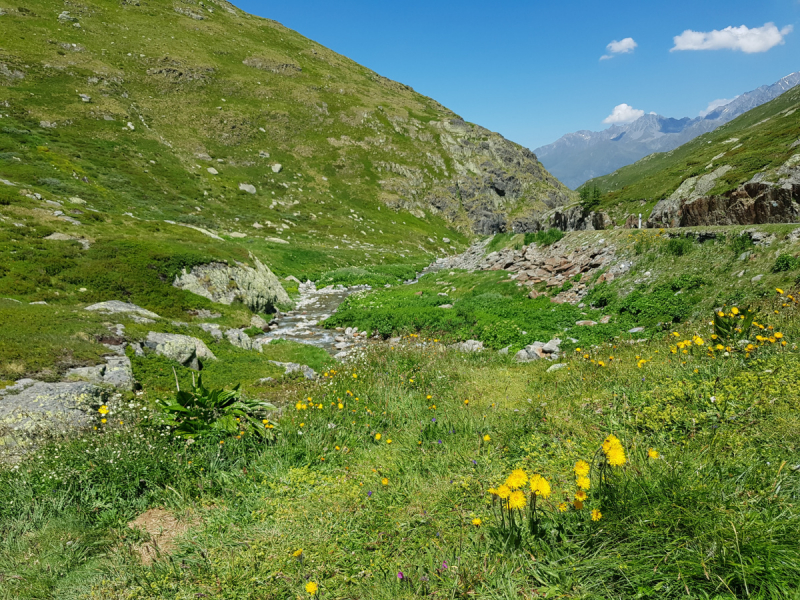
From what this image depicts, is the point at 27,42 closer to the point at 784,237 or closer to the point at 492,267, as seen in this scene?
the point at 492,267

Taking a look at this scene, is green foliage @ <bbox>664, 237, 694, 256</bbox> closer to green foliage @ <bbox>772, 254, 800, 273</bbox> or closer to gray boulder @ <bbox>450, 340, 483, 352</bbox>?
green foliage @ <bbox>772, 254, 800, 273</bbox>

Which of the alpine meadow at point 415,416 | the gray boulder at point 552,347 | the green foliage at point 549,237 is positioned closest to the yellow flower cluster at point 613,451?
the alpine meadow at point 415,416

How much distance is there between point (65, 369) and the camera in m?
8.05

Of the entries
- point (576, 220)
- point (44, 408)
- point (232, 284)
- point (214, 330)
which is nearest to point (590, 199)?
point (576, 220)

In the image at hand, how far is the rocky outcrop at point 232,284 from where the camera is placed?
18.4 meters

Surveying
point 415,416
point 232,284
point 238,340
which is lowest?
point 415,416

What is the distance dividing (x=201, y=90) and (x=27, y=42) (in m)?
27.5

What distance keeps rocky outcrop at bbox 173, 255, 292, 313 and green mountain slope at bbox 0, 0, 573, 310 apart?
1571 millimetres

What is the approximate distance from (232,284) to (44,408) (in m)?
14.2

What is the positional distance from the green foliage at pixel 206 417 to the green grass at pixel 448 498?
209 millimetres

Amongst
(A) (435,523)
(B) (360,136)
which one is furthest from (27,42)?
(A) (435,523)

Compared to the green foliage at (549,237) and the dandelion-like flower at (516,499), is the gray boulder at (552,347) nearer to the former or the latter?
the dandelion-like flower at (516,499)

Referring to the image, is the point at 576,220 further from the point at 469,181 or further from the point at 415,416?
the point at 469,181

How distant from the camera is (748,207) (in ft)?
64.0
